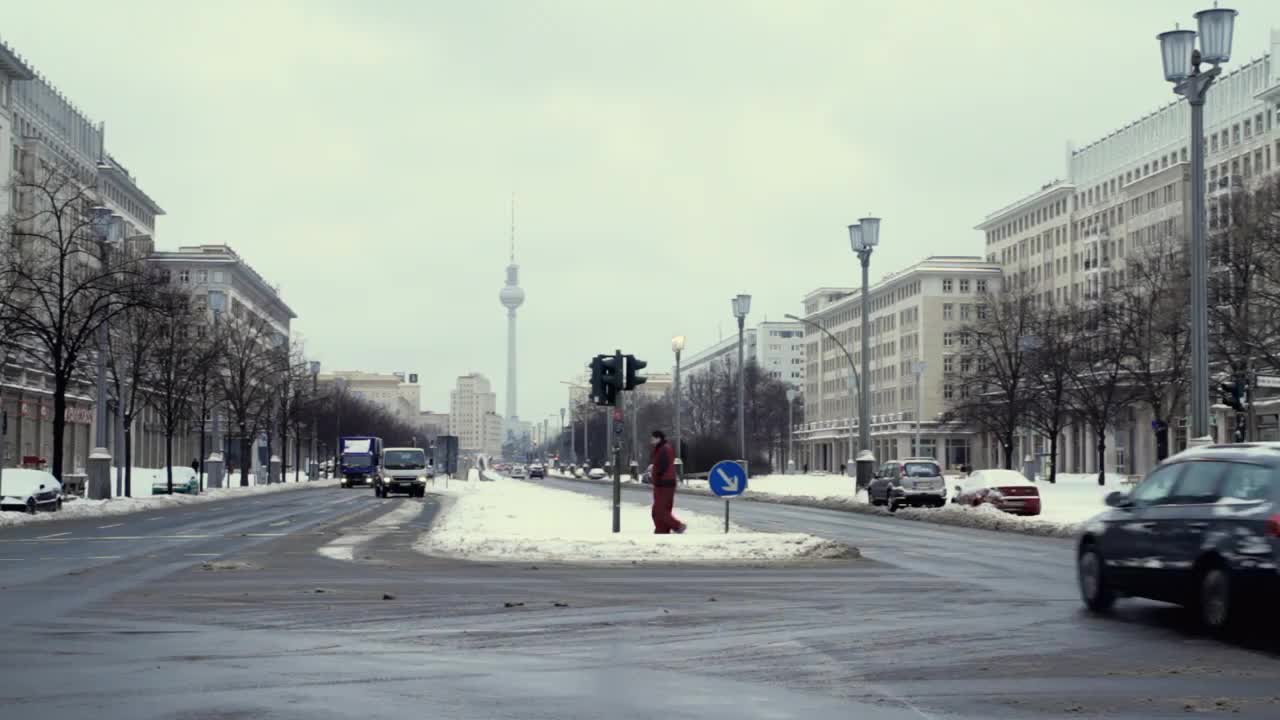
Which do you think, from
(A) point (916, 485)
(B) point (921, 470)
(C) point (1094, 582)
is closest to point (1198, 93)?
(C) point (1094, 582)

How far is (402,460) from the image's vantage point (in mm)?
68875

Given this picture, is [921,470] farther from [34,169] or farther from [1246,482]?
[34,169]

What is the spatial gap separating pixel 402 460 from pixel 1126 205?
7456 centimetres

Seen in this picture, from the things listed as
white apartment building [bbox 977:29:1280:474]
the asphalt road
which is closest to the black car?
the asphalt road

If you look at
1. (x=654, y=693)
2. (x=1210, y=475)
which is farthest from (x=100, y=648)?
(x=1210, y=475)

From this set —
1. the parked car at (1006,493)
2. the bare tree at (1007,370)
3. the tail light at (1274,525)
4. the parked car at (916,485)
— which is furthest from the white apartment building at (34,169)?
the tail light at (1274,525)

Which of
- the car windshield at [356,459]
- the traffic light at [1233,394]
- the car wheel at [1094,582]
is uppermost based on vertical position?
the traffic light at [1233,394]

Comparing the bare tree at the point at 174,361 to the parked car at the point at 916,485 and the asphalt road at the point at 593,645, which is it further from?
the asphalt road at the point at 593,645

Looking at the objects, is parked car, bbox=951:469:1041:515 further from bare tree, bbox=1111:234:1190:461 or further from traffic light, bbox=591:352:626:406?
traffic light, bbox=591:352:626:406

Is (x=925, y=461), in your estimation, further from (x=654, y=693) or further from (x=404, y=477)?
(x=654, y=693)

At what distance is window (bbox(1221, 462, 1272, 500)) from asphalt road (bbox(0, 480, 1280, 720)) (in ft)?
3.92

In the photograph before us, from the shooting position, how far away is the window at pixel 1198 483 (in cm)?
1356

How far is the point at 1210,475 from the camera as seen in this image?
13.7 m

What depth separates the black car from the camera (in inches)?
493
